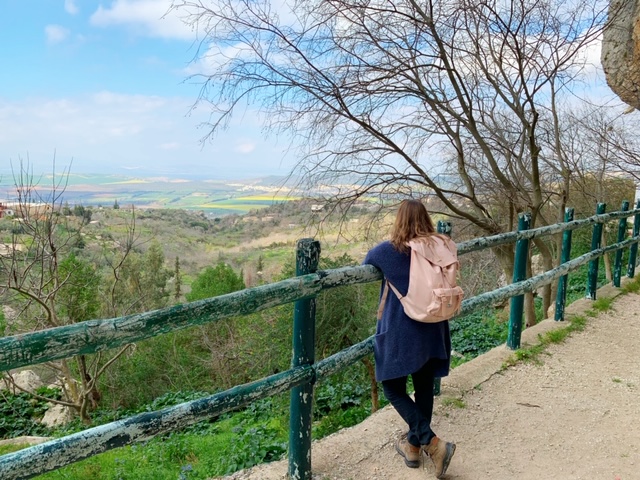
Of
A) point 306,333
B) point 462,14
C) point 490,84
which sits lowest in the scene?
point 306,333

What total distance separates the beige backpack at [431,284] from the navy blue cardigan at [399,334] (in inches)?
2.8

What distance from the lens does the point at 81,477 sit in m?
5.51

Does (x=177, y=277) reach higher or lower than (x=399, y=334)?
lower

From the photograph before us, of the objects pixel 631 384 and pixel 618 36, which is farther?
pixel 618 36

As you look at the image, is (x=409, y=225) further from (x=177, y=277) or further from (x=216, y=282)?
(x=177, y=277)

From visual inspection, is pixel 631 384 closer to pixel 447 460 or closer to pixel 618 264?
pixel 447 460

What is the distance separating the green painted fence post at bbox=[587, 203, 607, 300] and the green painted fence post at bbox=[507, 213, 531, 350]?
2111 millimetres

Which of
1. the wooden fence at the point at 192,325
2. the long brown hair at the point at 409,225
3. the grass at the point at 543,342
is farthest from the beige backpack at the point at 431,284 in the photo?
the grass at the point at 543,342

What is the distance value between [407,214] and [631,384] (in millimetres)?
2889

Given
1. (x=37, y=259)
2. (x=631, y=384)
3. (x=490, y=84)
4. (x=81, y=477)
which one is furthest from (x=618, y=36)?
(x=37, y=259)

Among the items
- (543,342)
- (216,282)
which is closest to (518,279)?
(543,342)

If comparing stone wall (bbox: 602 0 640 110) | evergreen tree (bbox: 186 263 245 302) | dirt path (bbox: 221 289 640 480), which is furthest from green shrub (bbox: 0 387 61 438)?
stone wall (bbox: 602 0 640 110)

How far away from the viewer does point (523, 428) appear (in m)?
3.24

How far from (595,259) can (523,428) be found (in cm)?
360
